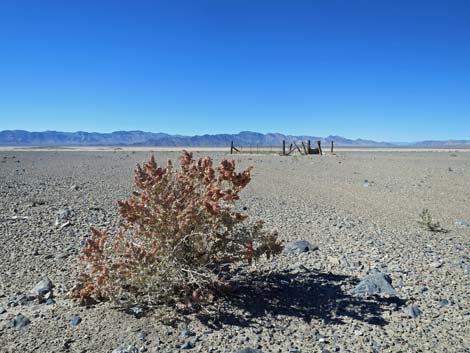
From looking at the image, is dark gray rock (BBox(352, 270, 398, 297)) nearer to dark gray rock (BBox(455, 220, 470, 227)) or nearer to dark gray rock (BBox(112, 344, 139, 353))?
dark gray rock (BBox(112, 344, 139, 353))

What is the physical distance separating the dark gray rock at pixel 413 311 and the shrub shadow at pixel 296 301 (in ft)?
0.35

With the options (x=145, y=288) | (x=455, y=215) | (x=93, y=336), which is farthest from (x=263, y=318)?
(x=455, y=215)

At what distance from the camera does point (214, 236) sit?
3807 mm

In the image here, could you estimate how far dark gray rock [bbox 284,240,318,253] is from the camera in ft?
18.2

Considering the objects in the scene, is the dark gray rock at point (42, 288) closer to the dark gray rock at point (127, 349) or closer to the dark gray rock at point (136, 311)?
the dark gray rock at point (136, 311)

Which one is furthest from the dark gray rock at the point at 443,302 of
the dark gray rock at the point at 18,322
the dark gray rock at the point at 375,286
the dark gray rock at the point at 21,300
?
the dark gray rock at the point at 21,300

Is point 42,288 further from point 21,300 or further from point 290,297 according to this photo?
point 290,297

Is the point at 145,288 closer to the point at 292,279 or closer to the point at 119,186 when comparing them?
the point at 292,279

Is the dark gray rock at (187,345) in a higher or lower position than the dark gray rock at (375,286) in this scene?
lower

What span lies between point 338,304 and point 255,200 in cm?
607

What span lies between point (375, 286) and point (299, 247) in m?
1.55

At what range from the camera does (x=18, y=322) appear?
355 cm

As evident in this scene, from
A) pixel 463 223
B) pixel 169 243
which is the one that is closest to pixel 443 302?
pixel 169 243

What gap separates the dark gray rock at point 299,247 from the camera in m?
5.56
